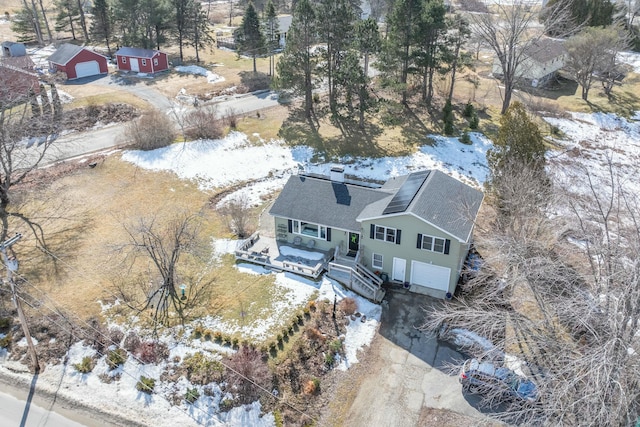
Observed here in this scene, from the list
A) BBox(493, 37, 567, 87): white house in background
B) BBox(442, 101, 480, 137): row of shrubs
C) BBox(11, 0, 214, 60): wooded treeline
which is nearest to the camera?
BBox(442, 101, 480, 137): row of shrubs

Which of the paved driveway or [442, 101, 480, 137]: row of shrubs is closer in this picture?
the paved driveway

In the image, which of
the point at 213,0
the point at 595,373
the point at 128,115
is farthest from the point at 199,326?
the point at 213,0

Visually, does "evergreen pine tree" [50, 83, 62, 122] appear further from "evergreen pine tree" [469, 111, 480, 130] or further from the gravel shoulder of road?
"evergreen pine tree" [469, 111, 480, 130]

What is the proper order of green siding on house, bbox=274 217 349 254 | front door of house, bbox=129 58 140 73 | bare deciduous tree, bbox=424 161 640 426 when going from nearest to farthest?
1. bare deciduous tree, bbox=424 161 640 426
2. green siding on house, bbox=274 217 349 254
3. front door of house, bbox=129 58 140 73

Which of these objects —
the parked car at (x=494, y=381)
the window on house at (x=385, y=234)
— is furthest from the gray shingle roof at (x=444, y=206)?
the parked car at (x=494, y=381)

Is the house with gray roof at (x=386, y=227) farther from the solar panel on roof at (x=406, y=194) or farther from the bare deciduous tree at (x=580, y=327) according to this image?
the bare deciduous tree at (x=580, y=327)

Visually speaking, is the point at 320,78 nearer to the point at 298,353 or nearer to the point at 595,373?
the point at 298,353

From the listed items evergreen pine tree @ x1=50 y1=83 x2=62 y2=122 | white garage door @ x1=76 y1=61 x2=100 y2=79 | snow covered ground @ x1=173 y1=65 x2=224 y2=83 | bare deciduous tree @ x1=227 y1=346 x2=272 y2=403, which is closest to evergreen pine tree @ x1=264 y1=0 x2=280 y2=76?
snow covered ground @ x1=173 y1=65 x2=224 y2=83

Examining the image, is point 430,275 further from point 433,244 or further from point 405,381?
point 405,381
